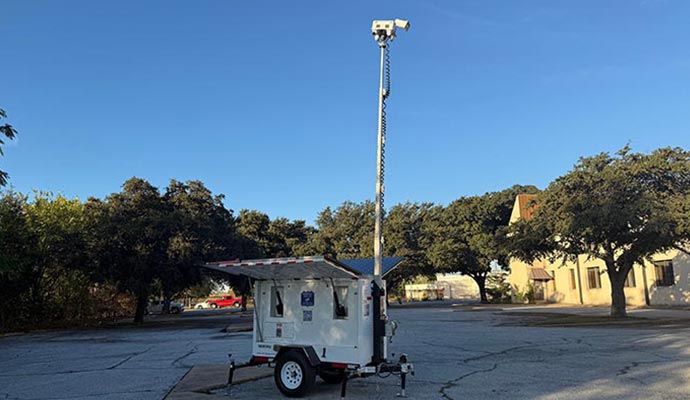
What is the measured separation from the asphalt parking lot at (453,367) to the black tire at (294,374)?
27cm

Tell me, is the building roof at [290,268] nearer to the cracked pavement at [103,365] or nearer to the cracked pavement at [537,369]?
the cracked pavement at [537,369]

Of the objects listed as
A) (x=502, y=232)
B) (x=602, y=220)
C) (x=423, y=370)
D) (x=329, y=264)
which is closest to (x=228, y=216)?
(x=502, y=232)

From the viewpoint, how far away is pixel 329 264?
317 inches

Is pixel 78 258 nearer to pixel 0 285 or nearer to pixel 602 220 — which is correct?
pixel 0 285

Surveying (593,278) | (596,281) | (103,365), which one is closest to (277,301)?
(103,365)

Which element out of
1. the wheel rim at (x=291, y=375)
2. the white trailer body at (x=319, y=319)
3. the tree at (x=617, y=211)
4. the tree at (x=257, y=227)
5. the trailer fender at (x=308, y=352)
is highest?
the tree at (x=257, y=227)

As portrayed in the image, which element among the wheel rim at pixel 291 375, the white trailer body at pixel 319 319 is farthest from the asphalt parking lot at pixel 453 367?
the white trailer body at pixel 319 319

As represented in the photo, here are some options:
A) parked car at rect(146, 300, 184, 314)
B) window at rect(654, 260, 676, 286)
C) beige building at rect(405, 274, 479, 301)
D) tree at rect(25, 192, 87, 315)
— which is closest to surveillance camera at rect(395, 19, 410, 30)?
tree at rect(25, 192, 87, 315)

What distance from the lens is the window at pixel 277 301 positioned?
31.2 ft

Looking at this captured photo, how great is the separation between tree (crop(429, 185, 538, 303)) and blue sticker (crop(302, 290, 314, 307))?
36.7 meters

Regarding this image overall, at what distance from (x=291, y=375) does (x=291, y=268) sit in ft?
5.67

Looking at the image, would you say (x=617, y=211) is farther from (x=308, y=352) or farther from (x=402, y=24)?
(x=308, y=352)

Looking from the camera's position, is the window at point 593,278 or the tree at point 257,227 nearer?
the window at point 593,278

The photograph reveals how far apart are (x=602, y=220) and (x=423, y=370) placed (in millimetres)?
14924
